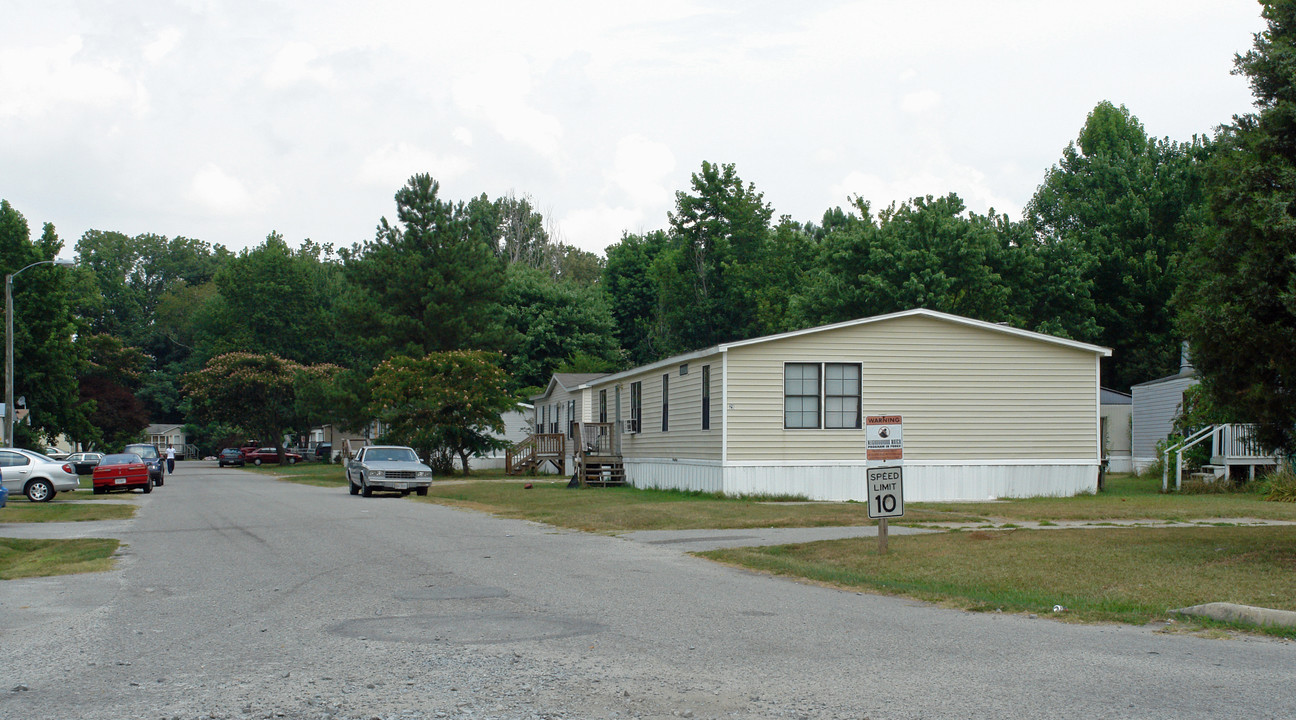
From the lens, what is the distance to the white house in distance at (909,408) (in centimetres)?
2741

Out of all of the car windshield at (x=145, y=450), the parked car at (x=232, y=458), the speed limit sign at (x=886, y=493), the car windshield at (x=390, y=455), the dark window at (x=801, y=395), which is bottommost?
the parked car at (x=232, y=458)

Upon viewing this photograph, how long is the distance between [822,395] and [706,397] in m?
3.04

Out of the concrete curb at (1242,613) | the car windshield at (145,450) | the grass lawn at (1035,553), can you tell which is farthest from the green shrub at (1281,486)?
the car windshield at (145,450)

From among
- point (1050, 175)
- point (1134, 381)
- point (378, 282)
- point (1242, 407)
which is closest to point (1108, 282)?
point (1134, 381)

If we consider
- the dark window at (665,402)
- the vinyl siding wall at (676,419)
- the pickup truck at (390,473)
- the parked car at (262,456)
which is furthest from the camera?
the parked car at (262,456)

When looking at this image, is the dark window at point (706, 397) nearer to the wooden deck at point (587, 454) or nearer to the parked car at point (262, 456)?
the wooden deck at point (587, 454)

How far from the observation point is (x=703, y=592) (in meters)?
11.5

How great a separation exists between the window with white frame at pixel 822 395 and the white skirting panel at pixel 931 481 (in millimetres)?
1150

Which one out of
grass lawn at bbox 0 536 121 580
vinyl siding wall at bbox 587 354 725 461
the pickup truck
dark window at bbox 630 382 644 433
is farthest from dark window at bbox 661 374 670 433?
grass lawn at bbox 0 536 121 580

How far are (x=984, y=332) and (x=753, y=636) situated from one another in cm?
2141

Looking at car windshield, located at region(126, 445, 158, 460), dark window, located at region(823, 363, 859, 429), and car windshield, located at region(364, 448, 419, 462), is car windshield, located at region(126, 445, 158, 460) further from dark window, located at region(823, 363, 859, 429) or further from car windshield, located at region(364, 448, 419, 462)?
dark window, located at region(823, 363, 859, 429)

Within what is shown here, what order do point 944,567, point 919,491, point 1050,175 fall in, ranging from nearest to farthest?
point 944,567 → point 919,491 → point 1050,175

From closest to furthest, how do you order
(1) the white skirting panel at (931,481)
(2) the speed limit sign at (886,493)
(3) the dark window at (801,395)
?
(2) the speed limit sign at (886,493) < (1) the white skirting panel at (931,481) < (3) the dark window at (801,395)

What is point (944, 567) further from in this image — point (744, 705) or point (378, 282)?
point (378, 282)
